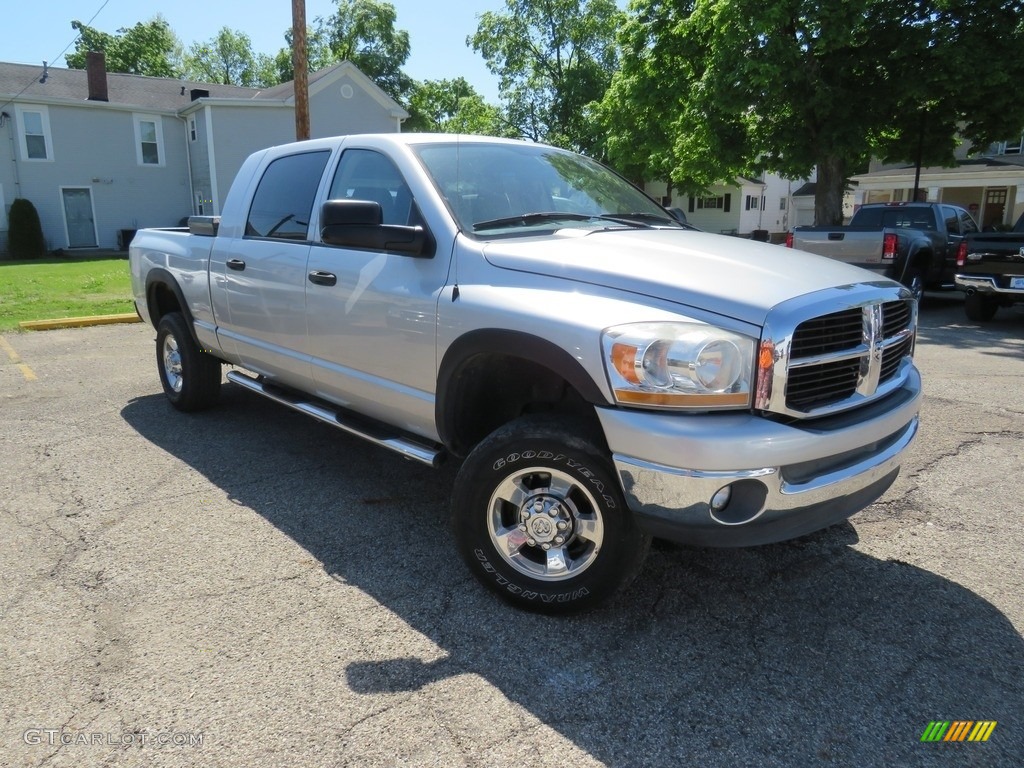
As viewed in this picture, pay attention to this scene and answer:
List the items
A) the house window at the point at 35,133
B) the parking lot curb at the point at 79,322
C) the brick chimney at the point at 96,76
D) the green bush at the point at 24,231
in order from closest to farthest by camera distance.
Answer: the parking lot curb at the point at 79,322, the green bush at the point at 24,231, the house window at the point at 35,133, the brick chimney at the point at 96,76

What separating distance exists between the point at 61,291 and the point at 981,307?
16000 mm

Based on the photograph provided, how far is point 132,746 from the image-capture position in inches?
96.3

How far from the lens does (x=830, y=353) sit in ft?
9.52

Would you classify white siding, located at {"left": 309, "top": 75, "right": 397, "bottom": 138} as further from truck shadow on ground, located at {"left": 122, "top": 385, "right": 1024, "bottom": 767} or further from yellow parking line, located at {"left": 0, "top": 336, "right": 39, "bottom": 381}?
truck shadow on ground, located at {"left": 122, "top": 385, "right": 1024, "bottom": 767}

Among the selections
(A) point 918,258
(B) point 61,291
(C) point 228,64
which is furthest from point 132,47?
(A) point 918,258

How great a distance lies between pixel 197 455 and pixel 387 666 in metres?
3.00

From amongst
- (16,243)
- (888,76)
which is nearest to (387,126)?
(16,243)

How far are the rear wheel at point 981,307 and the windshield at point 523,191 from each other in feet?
31.4

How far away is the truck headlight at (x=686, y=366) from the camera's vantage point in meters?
2.67

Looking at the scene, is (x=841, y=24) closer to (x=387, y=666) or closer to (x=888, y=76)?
(x=888, y=76)

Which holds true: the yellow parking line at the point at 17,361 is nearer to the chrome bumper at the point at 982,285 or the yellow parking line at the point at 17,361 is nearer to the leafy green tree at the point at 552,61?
the chrome bumper at the point at 982,285

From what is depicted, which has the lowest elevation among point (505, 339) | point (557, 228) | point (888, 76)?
point (505, 339)

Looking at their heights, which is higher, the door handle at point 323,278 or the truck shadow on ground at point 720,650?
the door handle at point 323,278

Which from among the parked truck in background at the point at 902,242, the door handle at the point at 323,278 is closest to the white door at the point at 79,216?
the parked truck in background at the point at 902,242
